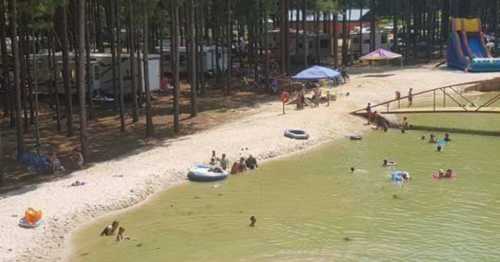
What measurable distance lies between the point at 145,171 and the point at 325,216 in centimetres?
789

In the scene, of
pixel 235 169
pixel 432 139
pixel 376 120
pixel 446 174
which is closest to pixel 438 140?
→ pixel 432 139

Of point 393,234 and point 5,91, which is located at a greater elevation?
point 5,91

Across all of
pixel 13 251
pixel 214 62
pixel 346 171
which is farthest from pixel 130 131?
pixel 214 62

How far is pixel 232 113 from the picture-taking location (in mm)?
40531

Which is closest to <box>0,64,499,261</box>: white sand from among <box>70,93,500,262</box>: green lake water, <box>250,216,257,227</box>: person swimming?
<box>70,93,500,262</box>: green lake water

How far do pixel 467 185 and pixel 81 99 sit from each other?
14832 mm

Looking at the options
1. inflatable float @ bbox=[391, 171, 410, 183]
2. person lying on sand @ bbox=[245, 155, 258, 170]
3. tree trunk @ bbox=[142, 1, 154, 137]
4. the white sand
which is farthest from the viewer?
tree trunk @ bbox=[142, 1, 154, 137]

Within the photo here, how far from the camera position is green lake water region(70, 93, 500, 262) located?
61.8 ft

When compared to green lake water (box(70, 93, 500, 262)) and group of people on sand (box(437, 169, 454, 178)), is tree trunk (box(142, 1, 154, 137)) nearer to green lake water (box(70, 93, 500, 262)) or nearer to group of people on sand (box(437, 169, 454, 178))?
green lake water (box(70, 93, 500, 262))

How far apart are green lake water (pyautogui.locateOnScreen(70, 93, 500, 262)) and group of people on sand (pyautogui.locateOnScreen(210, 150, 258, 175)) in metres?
0.49

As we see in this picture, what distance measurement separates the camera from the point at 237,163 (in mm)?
28547

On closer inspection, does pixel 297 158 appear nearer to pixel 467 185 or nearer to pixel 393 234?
pixel 467 185

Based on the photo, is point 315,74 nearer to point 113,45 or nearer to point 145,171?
point 113,45

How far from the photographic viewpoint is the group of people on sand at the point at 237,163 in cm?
2816
